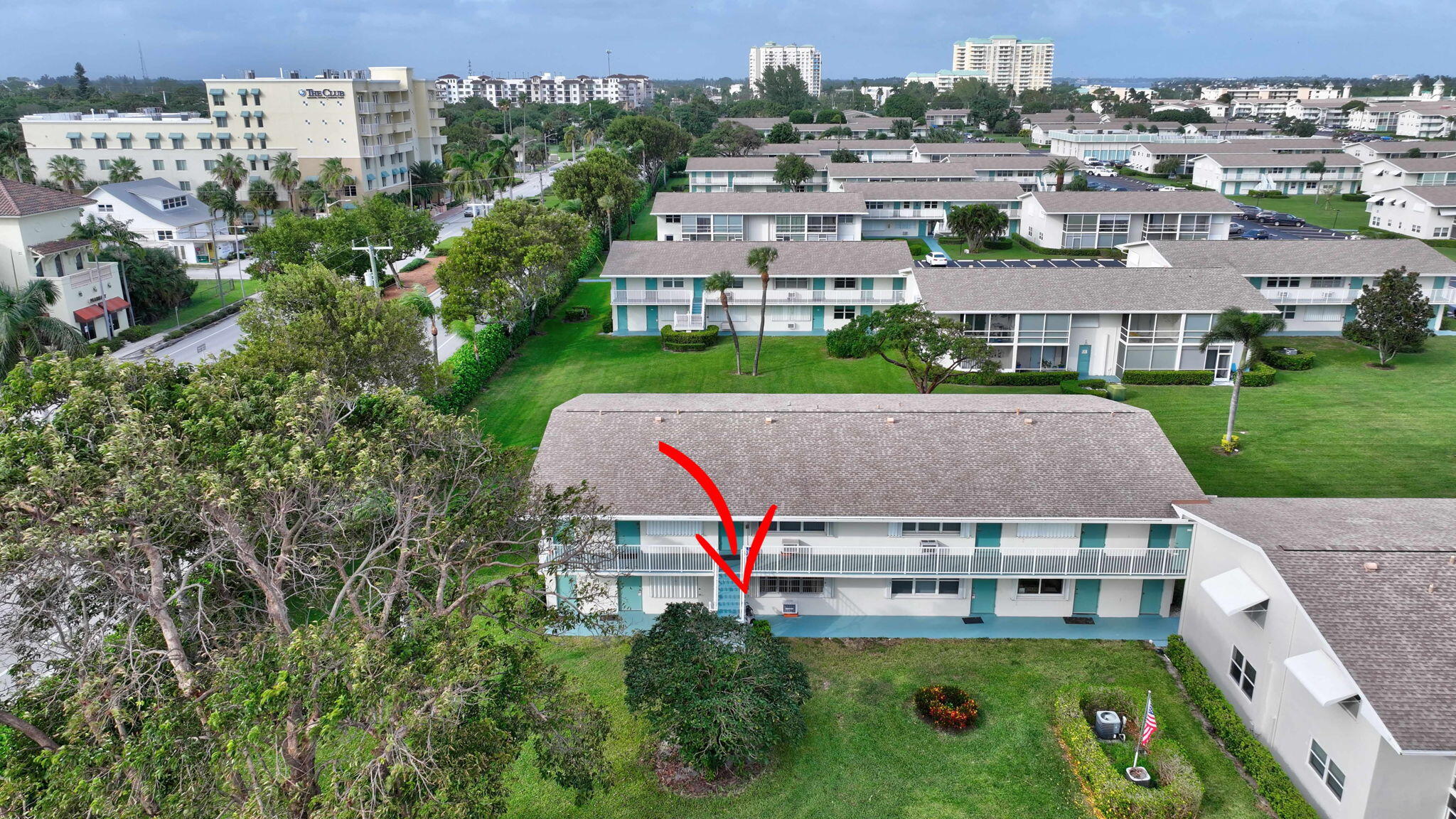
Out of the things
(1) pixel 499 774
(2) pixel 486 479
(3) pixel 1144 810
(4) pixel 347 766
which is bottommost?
(3) pixel 1144 810

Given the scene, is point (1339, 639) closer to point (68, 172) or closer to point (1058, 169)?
point (1058, 169)

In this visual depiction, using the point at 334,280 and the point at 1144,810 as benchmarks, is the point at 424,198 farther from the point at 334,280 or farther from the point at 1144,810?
the point at 1144,810

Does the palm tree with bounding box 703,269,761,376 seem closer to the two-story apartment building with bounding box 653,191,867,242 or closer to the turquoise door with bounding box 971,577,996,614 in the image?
the two-story apartment building with bounding box 653,191,867,242

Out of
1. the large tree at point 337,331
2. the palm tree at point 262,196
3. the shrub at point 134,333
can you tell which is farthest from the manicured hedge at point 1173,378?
the palm tree at point 262,196

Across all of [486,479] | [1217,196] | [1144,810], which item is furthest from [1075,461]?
[1217,196]

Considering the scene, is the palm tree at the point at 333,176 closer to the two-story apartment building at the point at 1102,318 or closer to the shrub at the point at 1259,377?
the two-story apartment building at the point at 1102,318

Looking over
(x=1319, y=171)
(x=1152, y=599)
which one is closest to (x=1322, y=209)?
(x=1319, y=171)

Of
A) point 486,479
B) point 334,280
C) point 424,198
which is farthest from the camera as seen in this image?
point 424,198
